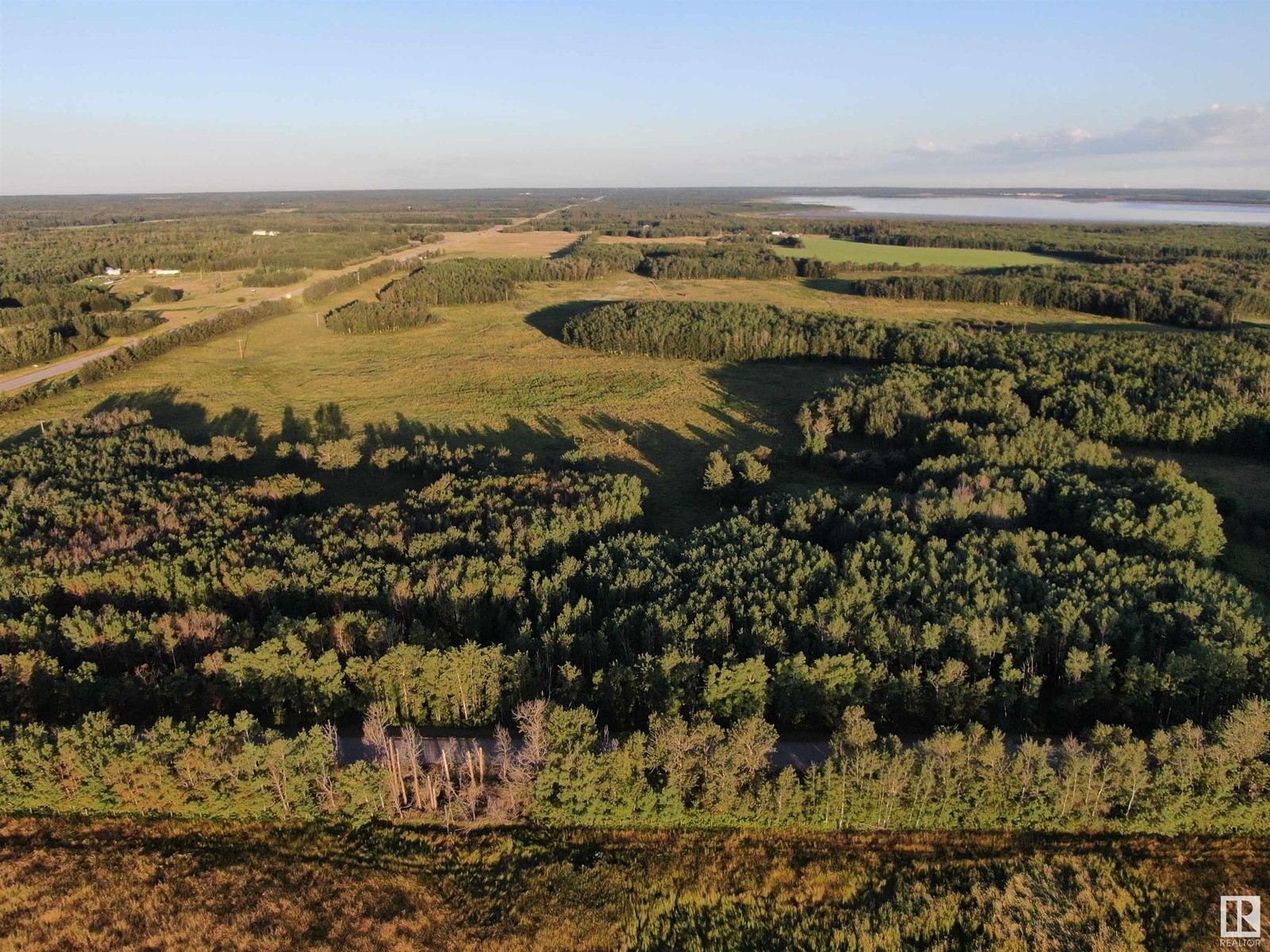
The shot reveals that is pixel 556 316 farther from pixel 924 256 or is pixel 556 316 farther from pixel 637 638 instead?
pixel 924 256

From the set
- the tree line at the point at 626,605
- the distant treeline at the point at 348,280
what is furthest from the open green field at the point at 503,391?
the distant treeline at the point at 348,280

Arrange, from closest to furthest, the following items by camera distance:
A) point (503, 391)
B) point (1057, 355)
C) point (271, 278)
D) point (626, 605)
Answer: point (626, 605)
point (1057, 355)
point (503, 391)
point (271, 278)

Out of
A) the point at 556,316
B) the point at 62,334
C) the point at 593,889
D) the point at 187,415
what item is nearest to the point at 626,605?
the point at 593,889

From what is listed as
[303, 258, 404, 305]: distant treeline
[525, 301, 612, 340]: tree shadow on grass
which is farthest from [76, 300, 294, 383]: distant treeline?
[525, 301, 612, 340]: tree shadow on grass

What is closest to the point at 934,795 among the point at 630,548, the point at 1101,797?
the point at 1101,797

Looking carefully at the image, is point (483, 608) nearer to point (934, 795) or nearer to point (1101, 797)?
point (934, 795)

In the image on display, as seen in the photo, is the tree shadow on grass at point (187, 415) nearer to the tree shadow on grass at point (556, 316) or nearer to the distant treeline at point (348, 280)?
the tree shadow on grass at point (556, 316)

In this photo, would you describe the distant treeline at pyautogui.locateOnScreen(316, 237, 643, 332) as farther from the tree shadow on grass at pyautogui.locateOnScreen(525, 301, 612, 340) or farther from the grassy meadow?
the grassy meadow
